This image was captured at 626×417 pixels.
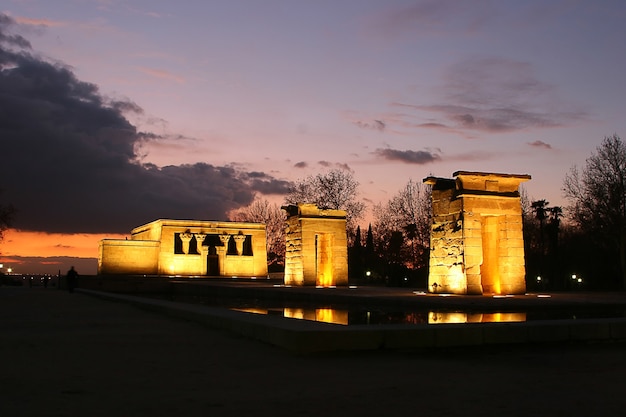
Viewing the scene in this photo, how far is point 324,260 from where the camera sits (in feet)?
95.8

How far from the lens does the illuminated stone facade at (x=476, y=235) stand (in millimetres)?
17688

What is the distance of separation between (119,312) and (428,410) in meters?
9.87

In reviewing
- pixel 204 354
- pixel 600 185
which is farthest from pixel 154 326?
pixel 600 185

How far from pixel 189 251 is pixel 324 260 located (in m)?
16.8

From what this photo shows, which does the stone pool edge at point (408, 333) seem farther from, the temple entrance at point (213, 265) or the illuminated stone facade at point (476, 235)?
the temple entrance at point (213, 265)

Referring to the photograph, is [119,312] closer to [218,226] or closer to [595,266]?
[218,226]

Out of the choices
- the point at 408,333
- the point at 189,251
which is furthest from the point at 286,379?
the point at 189,251

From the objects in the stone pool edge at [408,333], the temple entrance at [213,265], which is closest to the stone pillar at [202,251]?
the temple entrance at [213,265]

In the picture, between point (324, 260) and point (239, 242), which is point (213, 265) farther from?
point (324, 260)

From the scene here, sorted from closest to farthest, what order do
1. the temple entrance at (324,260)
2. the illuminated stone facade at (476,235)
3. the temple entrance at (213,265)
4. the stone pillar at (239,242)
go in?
the illuminated stone facade at (476,235)
the temple entrance at (324,260)
the temple entrance at (213,265)
the stone pillar at (239,242)

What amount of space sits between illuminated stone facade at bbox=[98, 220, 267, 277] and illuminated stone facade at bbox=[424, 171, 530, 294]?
26409 mm

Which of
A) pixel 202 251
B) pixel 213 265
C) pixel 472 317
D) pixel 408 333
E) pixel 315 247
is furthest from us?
pixel 213 265

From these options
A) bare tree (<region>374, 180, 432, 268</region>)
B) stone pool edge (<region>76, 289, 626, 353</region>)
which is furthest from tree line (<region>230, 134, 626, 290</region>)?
stone pool edge (<region>76, 289, 626, 353</region>)

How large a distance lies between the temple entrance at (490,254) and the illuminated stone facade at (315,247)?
9.62 meters
